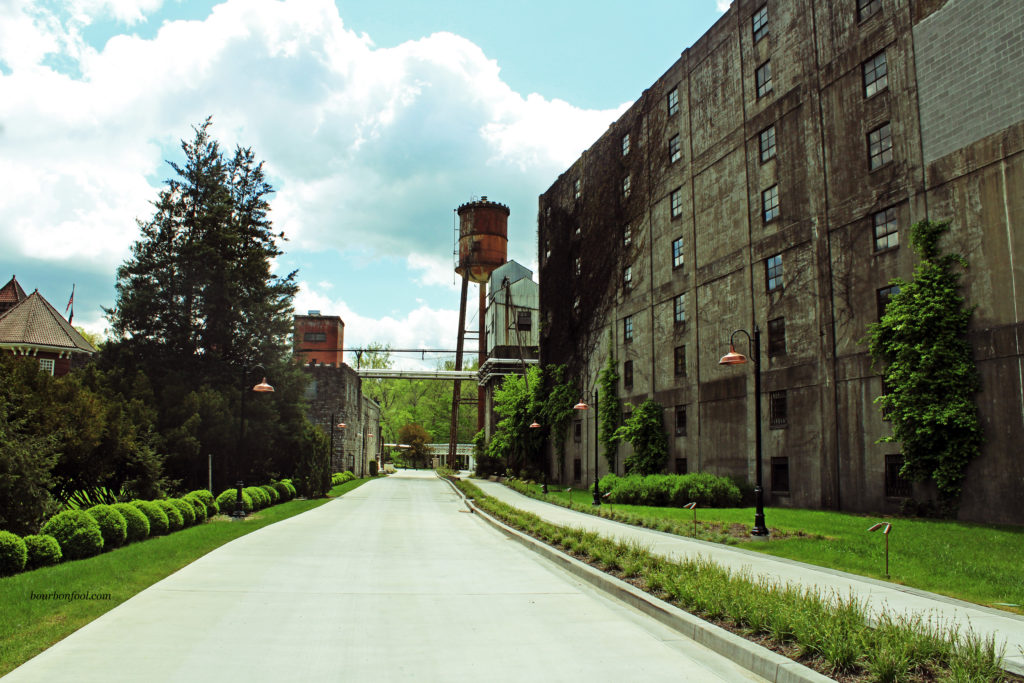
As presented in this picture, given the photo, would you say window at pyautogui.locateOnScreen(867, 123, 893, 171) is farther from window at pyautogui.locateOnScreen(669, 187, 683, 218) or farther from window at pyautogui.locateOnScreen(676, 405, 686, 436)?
window at pyautogui.locateOnScreen(676, 405, 686, 436)

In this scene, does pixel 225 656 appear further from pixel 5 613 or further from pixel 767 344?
pixel 767 344

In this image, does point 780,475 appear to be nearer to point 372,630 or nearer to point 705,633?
point 705,633

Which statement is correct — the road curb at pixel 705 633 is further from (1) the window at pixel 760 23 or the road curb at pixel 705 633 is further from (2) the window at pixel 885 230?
(1) the window at pixel 760 23

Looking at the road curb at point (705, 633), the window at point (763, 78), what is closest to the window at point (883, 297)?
the window at point (763, 78)

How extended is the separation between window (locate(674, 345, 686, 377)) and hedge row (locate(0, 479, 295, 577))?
22027 mm

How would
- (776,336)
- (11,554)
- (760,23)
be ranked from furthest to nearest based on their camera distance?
(760,23), (776,336), (11,554)

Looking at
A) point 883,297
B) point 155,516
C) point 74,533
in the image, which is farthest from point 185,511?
point 883,297

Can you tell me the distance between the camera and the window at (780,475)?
27922 millimetres

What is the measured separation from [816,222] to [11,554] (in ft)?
84.0

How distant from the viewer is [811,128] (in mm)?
27359

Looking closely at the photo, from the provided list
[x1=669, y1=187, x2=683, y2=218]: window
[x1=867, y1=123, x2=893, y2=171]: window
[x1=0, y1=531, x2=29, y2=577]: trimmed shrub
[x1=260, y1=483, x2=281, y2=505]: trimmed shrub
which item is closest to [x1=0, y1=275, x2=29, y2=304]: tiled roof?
[x1=260, y1=483, x2=281, y2=505]: trimmed shrub

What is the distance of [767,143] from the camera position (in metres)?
30.2

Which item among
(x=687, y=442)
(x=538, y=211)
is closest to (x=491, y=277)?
(x=538, y=211)

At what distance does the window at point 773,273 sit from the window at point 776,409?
4.17 metres
